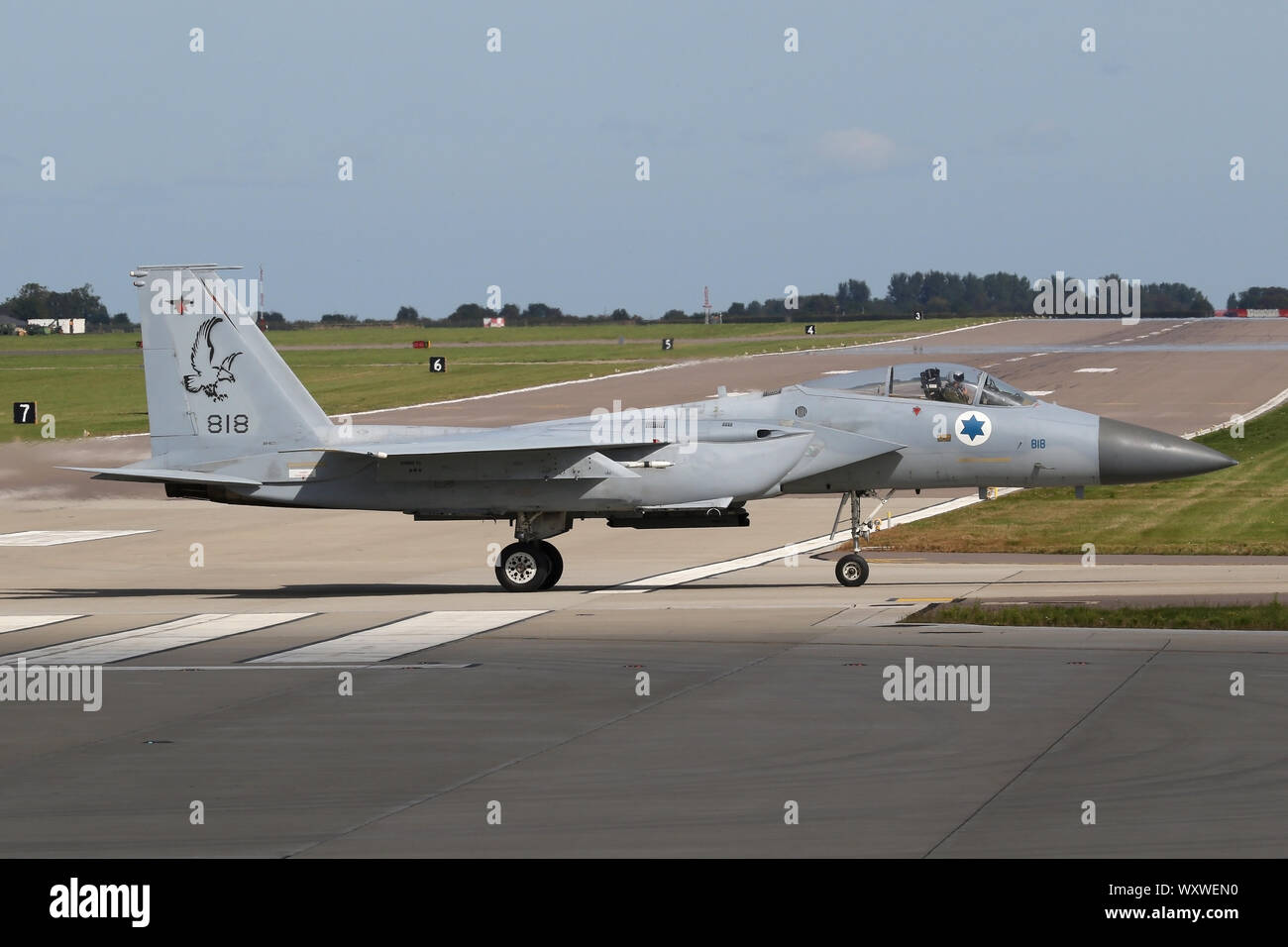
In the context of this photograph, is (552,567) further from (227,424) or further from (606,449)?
(227,424)

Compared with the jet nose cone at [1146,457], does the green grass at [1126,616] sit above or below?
below

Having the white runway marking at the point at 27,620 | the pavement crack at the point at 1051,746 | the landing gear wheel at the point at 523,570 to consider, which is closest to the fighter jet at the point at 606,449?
the landing gear wheel at the point at 523,570

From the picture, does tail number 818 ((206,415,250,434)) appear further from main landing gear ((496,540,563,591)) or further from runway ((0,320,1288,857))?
main landing gear ((496,540,563,591))

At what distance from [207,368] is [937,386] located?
10392 mm

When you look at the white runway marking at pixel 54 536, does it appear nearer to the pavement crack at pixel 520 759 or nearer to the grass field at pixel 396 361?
the grass field at pixel 396 361

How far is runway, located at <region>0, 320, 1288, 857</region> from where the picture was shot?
988cm

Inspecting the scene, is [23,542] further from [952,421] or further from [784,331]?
[784,331]

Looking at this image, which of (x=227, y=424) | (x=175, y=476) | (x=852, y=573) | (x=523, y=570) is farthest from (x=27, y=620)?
(x=852, y=573)

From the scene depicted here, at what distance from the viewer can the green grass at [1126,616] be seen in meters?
17.6

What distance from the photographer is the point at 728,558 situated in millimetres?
27234

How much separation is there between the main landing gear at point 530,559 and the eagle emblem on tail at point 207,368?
466cm

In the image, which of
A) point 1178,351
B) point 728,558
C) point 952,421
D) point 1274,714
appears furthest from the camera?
point 1178,351
